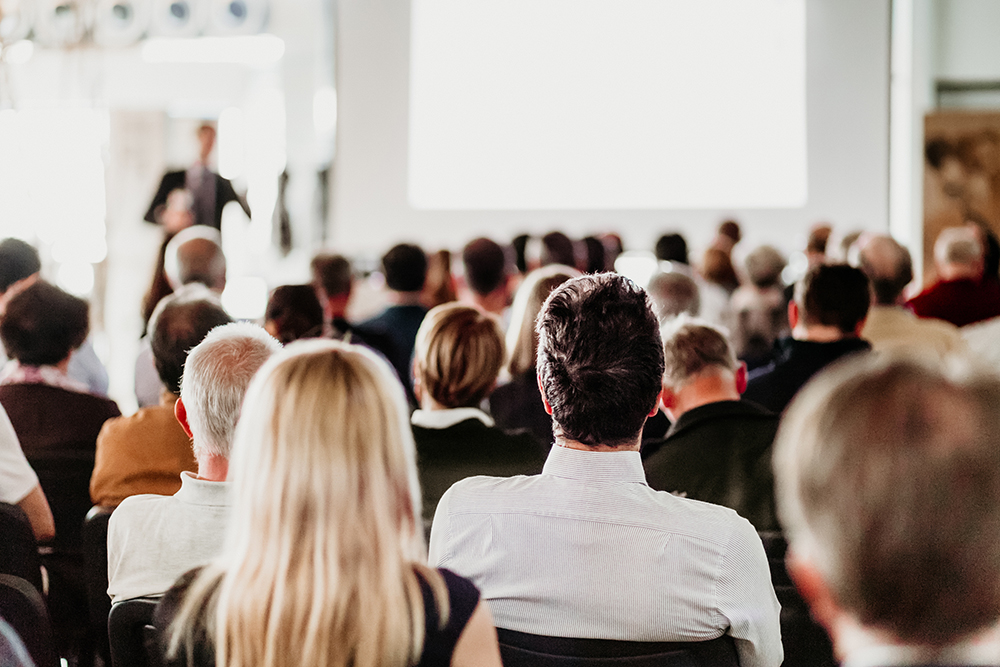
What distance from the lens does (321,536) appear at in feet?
4.01

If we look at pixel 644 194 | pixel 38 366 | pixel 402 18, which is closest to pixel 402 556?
A: pixel 38 366

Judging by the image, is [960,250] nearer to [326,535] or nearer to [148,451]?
[148,451]

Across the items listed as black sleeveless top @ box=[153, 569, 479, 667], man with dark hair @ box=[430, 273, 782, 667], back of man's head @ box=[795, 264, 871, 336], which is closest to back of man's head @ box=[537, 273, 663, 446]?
man with dark hair @ box=[430, 273, 782, 667]

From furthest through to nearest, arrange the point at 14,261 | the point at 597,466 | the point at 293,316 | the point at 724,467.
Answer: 1. the point at 14,261
2. the point at 293,316
3. the point at 724,467
4. the point at 597,466

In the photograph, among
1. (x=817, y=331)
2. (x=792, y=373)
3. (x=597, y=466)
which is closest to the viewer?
(x=597, y=466)

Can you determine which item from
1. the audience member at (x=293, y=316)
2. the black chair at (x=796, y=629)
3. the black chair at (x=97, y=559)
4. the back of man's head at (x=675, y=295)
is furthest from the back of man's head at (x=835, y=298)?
the black chair at (x=97, y=559)

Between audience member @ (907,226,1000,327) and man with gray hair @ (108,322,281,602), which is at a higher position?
audience member @ (907,226,1000,327)

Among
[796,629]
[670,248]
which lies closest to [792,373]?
[796,629]

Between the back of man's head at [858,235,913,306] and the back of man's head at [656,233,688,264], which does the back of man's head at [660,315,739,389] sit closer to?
the back of man's head at [858,235,913,306]

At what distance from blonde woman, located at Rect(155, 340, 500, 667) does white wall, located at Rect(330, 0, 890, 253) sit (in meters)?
7.60

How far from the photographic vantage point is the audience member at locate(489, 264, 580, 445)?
10.7 feet

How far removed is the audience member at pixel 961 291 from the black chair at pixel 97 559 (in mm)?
4211

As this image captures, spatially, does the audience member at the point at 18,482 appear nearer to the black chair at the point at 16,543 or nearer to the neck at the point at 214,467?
the black chair at the point at 16,543

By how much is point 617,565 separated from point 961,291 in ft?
13.3
